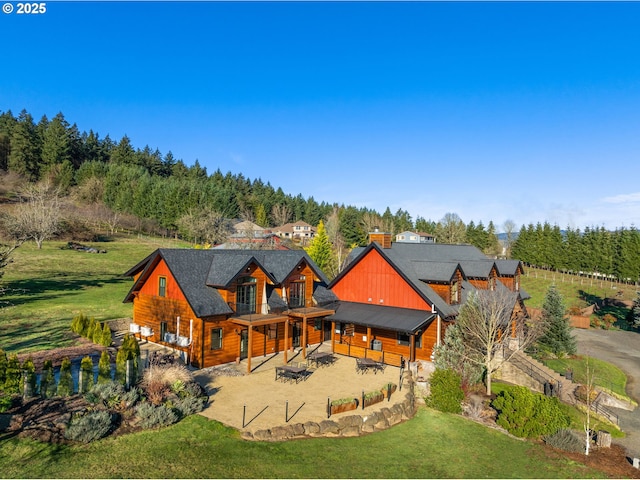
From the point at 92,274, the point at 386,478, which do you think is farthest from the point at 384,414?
the point at 92,274

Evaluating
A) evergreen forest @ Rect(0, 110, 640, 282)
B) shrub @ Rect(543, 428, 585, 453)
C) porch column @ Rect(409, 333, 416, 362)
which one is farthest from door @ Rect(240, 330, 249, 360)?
evergreen forest @ Rect(0, 110, 640, 282)

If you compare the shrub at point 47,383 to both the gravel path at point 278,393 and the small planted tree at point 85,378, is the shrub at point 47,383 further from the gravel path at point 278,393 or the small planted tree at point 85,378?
the gravel path at point 278,393

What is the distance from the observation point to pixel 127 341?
1792 centimetres

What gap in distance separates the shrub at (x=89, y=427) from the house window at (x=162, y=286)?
12.2 metres

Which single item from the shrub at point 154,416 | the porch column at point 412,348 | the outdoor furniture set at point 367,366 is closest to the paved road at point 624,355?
the porch column at point 412,348

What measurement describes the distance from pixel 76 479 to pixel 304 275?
64.3 feet

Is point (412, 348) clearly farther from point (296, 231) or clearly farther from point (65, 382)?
point (296, 231)

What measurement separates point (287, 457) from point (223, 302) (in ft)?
40.6

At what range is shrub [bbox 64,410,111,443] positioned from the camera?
13172mm

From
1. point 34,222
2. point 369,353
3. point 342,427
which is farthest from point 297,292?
point 34,222

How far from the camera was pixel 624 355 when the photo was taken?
36.6 m

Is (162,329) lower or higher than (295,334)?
higher

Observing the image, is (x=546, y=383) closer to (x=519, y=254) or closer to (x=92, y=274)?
(x=92, y=274)

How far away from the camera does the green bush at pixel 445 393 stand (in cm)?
1955
